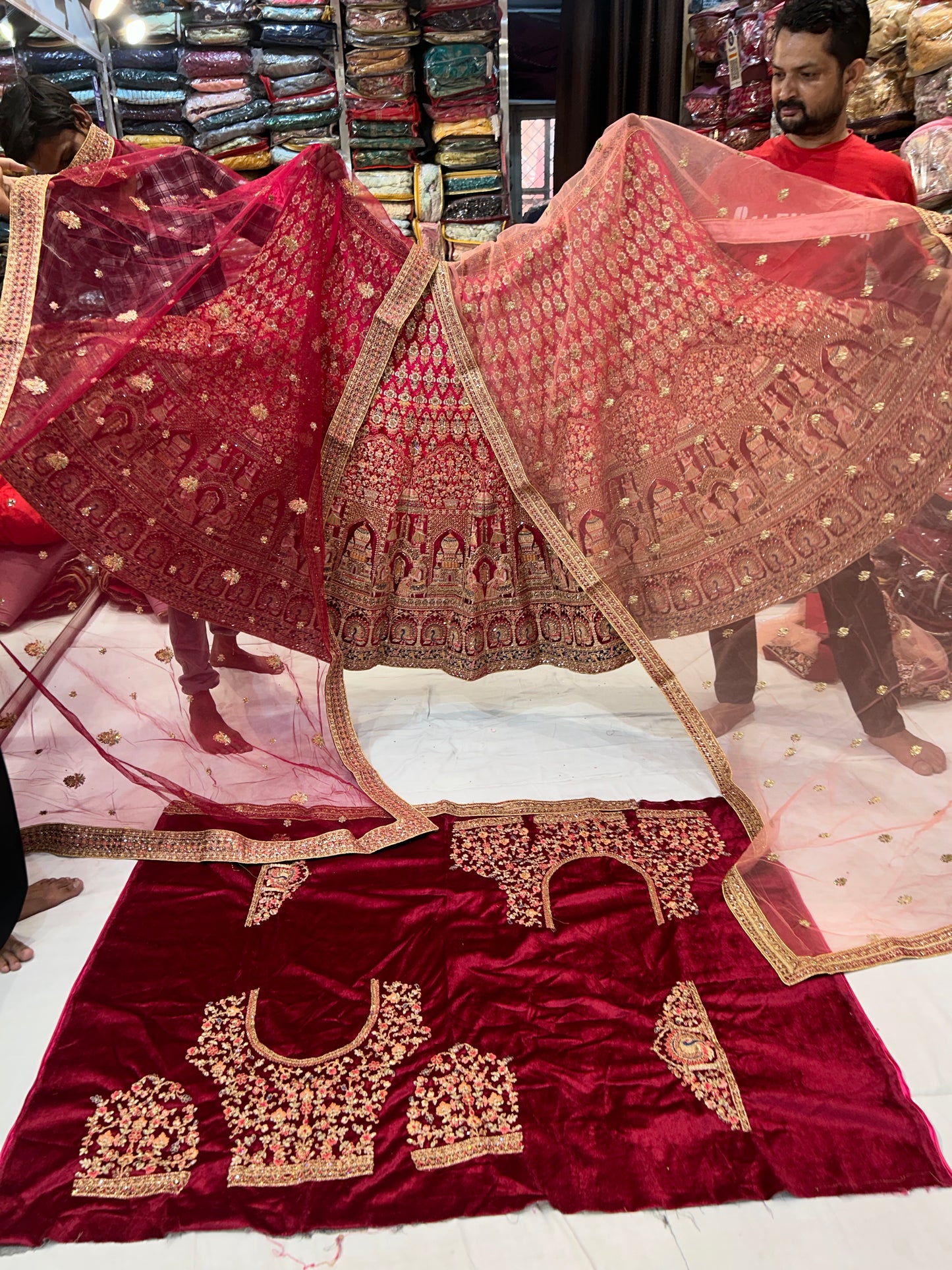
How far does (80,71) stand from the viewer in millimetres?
3570

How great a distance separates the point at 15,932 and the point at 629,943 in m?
1.16

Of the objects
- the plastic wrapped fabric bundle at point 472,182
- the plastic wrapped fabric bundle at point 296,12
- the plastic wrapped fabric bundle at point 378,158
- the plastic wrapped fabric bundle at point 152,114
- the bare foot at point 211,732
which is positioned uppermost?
the plastic wrapped fabric bundle at point 296,12

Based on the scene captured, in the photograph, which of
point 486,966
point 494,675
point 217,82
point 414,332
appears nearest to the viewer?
point 486,966

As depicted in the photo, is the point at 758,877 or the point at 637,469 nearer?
the point at 758,877

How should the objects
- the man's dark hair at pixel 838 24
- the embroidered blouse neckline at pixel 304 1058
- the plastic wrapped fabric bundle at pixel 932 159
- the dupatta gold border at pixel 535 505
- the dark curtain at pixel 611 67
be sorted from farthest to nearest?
the dark curtain at pixel 611 67, the plastic wrapped fabric bundle at pixel 932 159, the dupatta gold border at pixel 535 505, the man's dark hair at pixel 838 24, the embroidered blouse neckline at pixel 304 1058

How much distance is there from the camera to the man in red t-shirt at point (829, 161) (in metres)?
1.68

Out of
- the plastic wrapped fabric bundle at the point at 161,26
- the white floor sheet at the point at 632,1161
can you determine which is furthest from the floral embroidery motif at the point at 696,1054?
the plastic wrapped fabric bundle at the point at 161,26

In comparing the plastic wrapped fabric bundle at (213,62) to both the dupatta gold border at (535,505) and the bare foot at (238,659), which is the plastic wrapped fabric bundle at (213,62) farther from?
the bare foot at (238,659)

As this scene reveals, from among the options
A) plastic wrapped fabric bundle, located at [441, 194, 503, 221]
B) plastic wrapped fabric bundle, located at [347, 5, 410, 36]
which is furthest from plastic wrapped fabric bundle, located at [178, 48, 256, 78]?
plastic wrapped fabric bundle, located at [441, 194, 503, 221]

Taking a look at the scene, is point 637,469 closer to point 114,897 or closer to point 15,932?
point 114,897

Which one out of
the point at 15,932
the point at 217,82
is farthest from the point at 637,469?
the point at 217,82

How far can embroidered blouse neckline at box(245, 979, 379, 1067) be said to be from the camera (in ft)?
4.41

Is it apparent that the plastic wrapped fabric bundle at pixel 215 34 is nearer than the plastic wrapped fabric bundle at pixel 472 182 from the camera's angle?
Yes

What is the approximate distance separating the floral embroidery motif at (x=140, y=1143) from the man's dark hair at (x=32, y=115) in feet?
6.21
